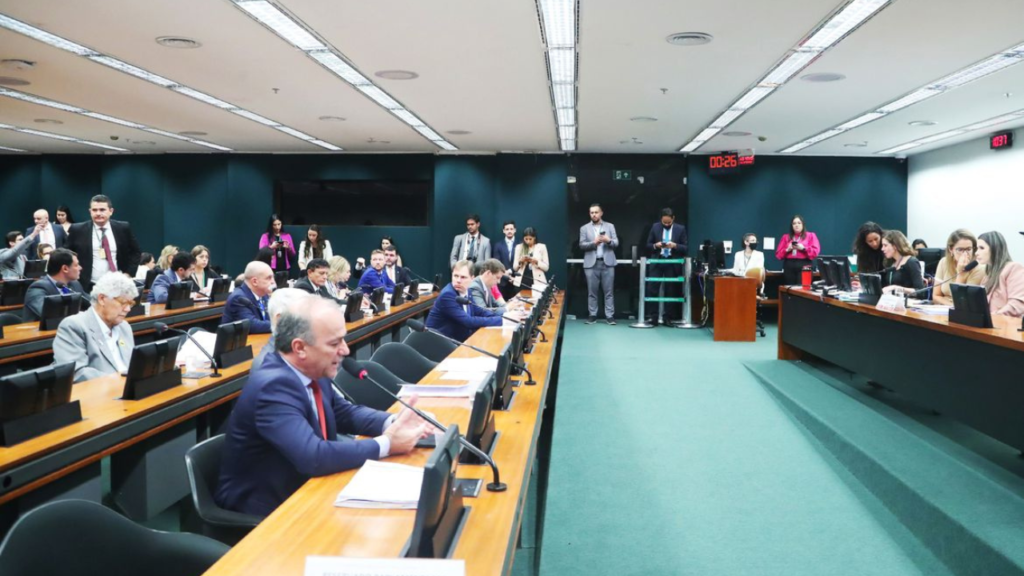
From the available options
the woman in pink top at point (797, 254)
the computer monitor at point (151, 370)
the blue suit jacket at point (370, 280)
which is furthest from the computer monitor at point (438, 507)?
the woman in pink top at point (797, 254)

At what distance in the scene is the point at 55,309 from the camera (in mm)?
5031

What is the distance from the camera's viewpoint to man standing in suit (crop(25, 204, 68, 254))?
8.01 metres

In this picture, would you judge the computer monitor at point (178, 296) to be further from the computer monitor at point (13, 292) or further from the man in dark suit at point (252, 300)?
the man in dark suit at point (252, 300)

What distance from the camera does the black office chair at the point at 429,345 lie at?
449 cm

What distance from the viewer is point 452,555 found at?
152 cm

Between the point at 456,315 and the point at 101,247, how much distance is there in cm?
338

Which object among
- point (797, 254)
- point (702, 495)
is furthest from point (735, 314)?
point (702, 495)

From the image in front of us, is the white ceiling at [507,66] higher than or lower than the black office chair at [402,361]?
higher

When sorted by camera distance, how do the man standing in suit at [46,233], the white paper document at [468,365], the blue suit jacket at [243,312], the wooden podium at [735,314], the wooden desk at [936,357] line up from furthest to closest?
the wooden podium at [735,314] < the man standing in suit at [46,233] < the blue suit jacket at [243,312] < the wooden desk at [936,357] < the white paper document at [468,365]

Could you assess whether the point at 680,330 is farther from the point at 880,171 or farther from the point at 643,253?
the point at 880,171

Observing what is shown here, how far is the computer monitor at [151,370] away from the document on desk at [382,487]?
5.13 feet

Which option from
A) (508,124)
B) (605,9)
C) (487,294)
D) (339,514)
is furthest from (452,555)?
(508,124)

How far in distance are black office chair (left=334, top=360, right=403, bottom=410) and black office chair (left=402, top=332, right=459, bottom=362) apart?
1.06m

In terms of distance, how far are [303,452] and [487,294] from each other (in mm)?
4636
